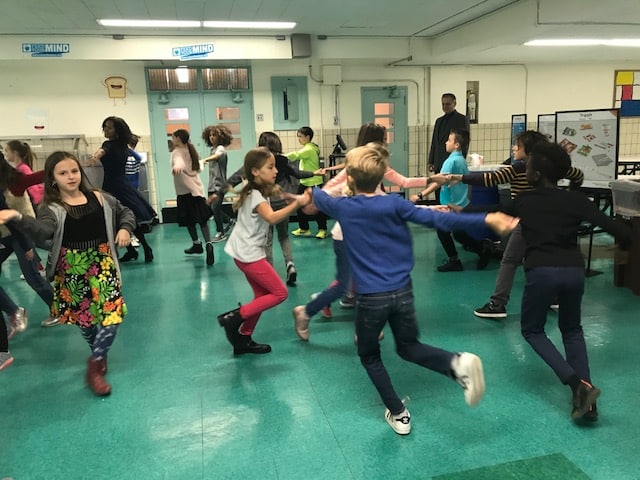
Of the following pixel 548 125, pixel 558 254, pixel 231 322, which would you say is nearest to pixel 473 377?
pixel 558 254

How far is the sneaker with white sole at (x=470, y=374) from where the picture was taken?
219 cm

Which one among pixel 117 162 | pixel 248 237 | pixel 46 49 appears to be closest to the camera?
pixel 248 237

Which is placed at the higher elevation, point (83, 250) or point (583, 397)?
point (83, 250)

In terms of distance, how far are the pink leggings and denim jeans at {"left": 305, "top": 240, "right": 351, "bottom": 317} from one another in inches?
12.0

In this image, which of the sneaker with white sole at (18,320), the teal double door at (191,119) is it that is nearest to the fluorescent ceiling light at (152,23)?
the teal double door at (191,119)

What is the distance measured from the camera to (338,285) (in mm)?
3303

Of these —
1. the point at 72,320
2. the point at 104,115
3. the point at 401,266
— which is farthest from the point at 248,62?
the point at 401,266

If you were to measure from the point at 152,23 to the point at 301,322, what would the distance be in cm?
525

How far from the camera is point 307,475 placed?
7.01ft

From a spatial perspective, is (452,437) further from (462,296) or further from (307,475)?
(462,296)

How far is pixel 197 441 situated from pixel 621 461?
1913mm

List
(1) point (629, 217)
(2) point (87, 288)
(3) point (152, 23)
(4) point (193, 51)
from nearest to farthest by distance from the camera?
(2) point (87, 288) → (1) point (629, 217) → (3) point (152, 23) → (4) point (193, 51)

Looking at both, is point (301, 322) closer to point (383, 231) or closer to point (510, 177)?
point (383, 231)

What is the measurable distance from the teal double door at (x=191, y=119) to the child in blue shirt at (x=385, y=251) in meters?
6.94
